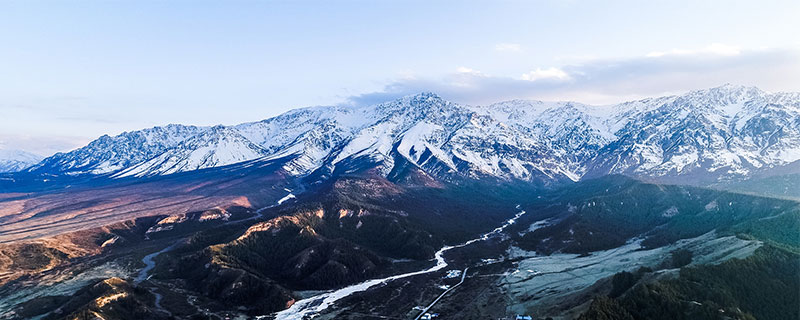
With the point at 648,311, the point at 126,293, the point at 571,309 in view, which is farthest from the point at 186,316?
the point at 648,311

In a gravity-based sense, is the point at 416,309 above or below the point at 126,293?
below

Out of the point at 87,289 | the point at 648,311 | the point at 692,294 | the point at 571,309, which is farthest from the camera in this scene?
the point at 87,289

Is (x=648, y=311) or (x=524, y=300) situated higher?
(x=648, y=311)

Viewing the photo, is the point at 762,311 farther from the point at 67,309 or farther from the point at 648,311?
the point at 67,309

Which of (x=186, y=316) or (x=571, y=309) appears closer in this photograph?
(x=571, y=309)

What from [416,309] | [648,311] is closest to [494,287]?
[416,309]

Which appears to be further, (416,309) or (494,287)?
(494,287)

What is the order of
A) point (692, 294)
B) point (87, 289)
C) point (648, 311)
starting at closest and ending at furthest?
point (648, 311), point (692, 294), point (87, 289)

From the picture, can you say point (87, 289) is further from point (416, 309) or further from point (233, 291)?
point (416, 309)

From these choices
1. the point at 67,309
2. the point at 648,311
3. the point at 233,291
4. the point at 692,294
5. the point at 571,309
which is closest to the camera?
the point at 648,311
